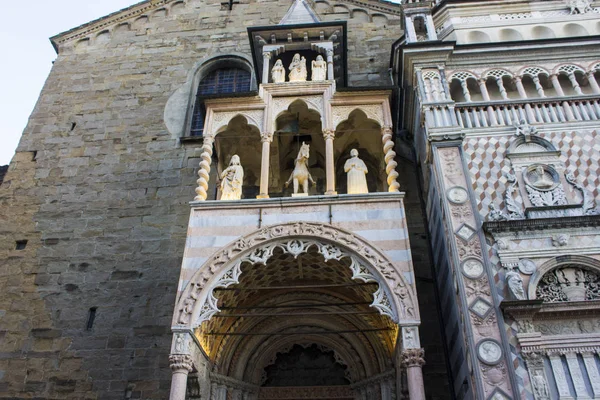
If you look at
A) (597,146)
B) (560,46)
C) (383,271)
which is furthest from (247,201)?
(560,46)

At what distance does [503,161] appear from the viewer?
33.6ft

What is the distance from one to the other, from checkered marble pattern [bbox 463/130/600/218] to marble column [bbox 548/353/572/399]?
2.66 meters

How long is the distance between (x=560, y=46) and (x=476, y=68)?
187cm

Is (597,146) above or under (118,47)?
under

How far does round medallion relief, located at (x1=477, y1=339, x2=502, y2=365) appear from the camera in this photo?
7980 mm

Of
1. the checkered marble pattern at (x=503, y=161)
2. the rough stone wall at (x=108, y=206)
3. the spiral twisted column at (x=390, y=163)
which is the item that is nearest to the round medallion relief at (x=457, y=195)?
the checkered marble pattern at (x=503, y=161)

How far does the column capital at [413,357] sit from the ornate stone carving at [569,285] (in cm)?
213

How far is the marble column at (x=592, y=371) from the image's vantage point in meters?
7.65

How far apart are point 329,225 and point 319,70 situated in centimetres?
470

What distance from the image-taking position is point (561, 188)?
9680mm

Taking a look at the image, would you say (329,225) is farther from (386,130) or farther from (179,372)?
(179,372)

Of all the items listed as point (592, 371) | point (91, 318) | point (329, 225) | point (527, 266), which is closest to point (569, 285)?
point (527, 266)

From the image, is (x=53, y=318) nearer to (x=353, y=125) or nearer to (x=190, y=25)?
(x=353, y=125)

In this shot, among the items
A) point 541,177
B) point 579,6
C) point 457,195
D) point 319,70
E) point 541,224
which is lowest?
point 541,224
